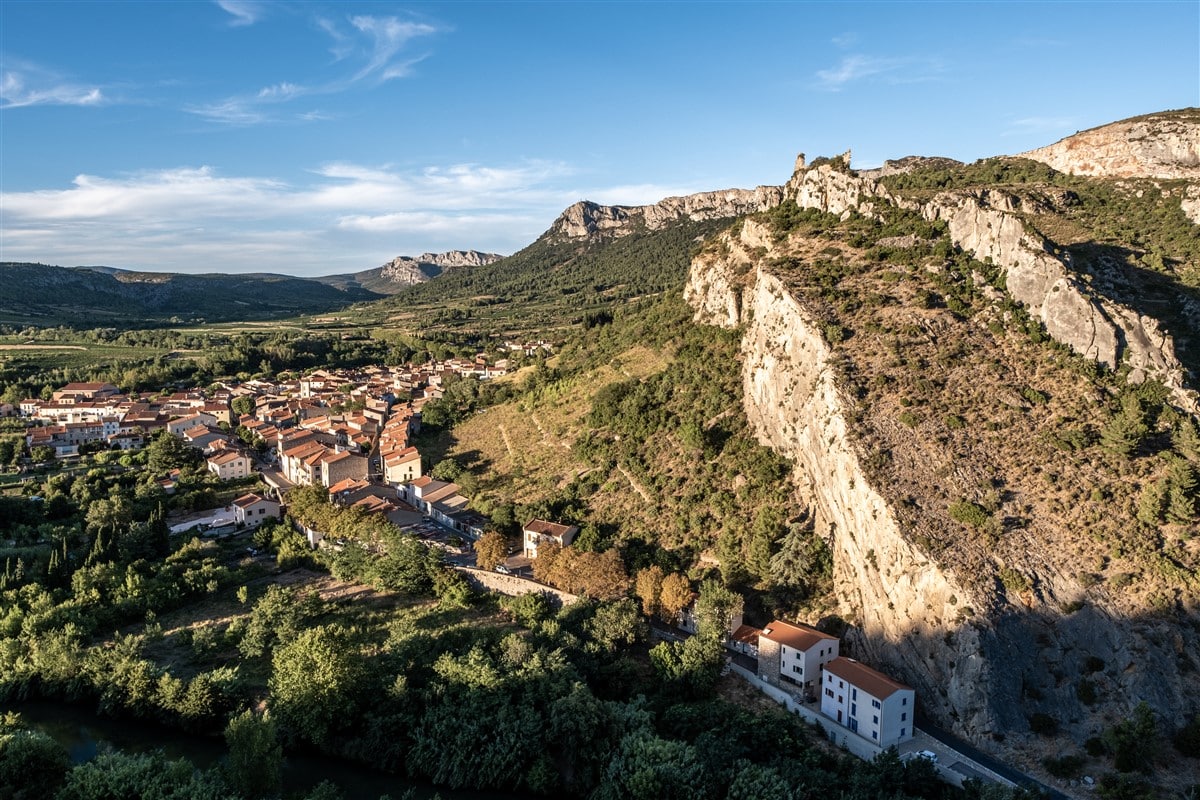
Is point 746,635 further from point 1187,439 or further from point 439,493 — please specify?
point 439,493

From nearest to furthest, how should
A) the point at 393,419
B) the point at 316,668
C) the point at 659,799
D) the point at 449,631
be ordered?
1. the point at 659,799
2. the point at 316,668
3. the point at 449,631
4. the point at 393,419

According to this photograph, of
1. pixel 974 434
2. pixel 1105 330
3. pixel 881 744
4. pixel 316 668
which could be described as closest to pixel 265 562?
pixel 316 668

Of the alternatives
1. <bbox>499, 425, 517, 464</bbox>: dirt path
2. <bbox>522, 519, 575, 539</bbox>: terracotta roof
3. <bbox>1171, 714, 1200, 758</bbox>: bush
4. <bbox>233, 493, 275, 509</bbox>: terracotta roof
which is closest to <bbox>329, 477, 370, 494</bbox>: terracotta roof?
<bbox>233, 493, 275, 509</bbox>: terracotta roof

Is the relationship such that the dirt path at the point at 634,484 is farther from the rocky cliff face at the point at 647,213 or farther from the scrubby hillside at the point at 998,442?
the rocky cliff face at the point at 647,213

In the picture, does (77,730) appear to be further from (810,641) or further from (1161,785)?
(1161,785)

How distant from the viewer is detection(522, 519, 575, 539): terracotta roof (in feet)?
140

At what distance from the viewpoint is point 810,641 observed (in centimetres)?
3030

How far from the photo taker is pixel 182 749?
95.6 ft

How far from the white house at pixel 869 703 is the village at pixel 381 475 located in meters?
0.05

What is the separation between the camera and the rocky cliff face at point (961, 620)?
26203mm

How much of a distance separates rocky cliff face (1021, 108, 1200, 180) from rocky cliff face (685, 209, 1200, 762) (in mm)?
38379

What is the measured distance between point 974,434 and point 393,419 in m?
53.8

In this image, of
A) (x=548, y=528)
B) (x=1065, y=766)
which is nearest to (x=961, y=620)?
(x=1065, y=766)

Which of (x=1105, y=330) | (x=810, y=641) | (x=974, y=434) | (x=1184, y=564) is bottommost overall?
(x=810, y=641)
